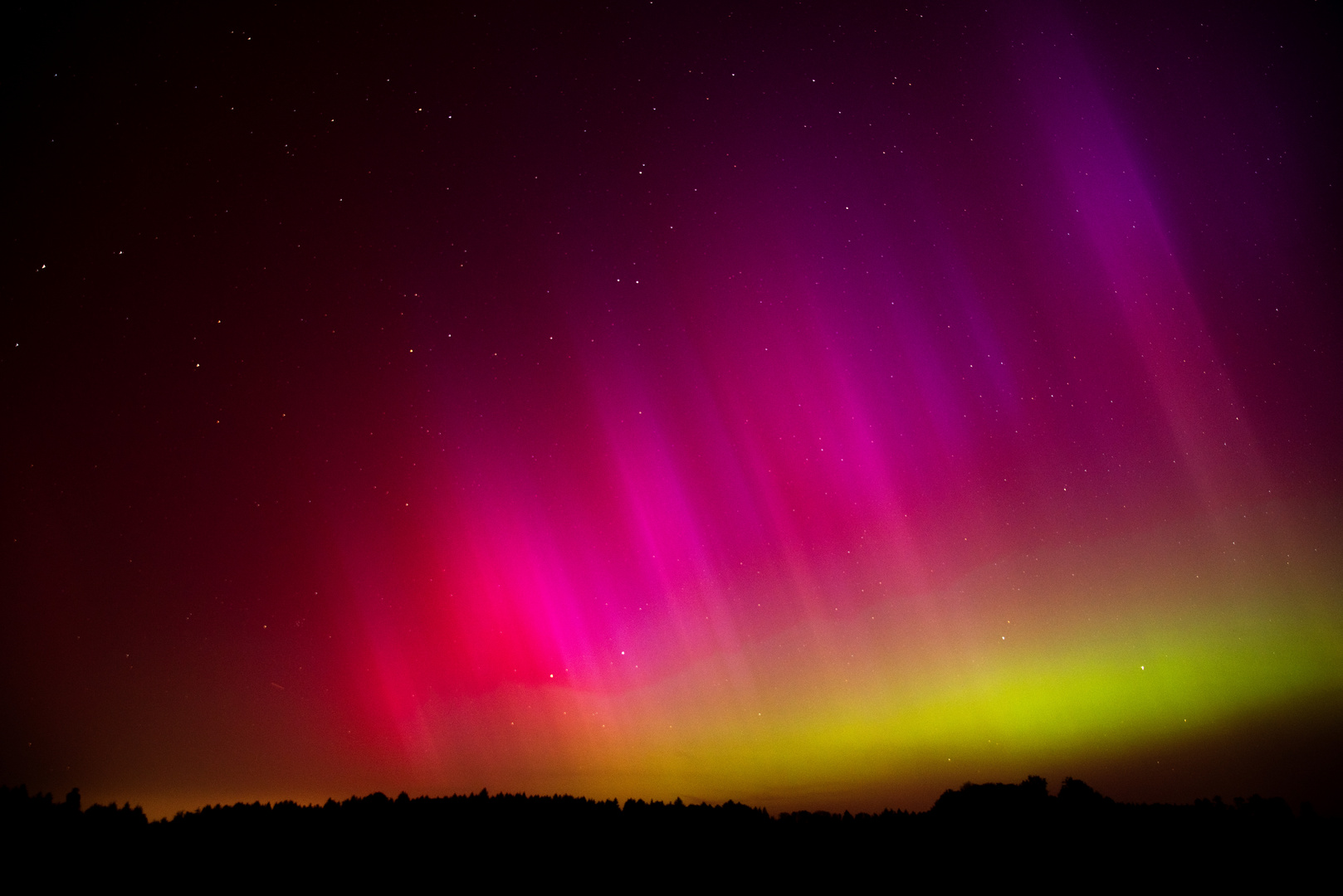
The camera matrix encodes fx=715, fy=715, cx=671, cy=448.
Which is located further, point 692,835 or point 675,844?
point 692,835

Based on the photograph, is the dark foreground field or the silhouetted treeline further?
the silhouetted treeline

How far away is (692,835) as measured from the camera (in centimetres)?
1323

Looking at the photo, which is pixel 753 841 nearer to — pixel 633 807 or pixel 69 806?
pixel 633 807

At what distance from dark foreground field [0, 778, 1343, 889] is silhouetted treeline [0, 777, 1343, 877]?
46 mm

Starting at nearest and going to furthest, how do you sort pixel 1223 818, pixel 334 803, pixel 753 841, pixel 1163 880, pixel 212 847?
pixel 1163 880, pixel 212 847, pixel 753 841, pixel 1223 818, pixel 334 803

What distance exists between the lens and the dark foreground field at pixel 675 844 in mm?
11055

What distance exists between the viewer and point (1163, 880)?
10.8 meters

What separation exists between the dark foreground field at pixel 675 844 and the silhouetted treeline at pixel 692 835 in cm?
5

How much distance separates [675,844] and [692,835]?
2.28ft

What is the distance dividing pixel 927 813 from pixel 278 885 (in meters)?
12.4

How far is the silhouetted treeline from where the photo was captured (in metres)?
11.6

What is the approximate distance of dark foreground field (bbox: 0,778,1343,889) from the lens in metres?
11.1

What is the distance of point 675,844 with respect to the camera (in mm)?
12633

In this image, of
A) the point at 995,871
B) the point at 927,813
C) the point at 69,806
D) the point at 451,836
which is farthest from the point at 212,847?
the point at 927,813
